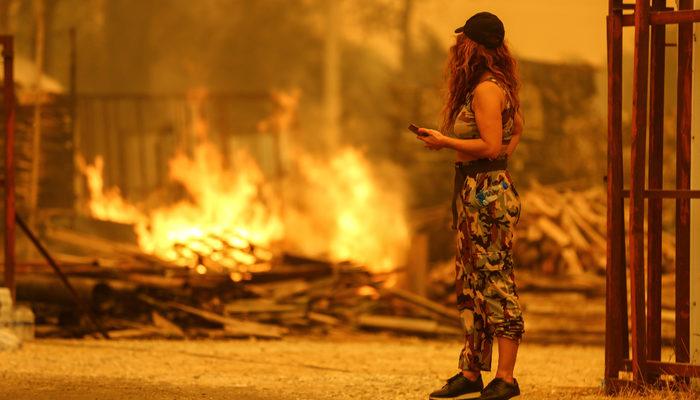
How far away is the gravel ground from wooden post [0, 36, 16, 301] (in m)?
0.82

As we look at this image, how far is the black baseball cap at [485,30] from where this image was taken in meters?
6.25

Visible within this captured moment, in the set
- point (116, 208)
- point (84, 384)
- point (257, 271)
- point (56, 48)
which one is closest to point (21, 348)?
point (84, 384)

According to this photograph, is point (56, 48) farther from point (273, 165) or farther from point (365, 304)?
point (365, 304)

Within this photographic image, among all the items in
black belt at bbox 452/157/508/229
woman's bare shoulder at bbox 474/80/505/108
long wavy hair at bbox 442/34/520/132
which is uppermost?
long wavy hair at bbox 442/34/520/132

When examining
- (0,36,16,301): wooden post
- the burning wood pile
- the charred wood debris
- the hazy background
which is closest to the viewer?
(0,36,16,301): wooden post

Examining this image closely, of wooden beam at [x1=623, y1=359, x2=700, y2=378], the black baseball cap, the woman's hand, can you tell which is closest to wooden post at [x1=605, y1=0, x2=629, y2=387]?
wooden beam at [x1=623, y1=359, x2=700, y2=378]

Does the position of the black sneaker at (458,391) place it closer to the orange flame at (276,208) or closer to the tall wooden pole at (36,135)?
the orange flame at (276,208)

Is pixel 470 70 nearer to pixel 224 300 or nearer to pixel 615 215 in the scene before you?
pixel 615 215

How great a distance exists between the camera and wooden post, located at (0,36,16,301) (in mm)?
10336

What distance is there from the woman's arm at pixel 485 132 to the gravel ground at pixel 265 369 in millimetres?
1953

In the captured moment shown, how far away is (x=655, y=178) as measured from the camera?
764cm

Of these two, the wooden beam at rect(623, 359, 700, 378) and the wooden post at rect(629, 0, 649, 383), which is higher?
the wooden post at rect(629, 0, 649, 383)

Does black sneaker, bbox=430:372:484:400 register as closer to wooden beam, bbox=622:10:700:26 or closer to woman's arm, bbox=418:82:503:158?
woman's arm, bbox=418:82:503:158

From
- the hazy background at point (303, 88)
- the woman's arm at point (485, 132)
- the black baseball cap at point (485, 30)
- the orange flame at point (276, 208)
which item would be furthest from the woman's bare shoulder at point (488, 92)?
the orange flame at point (276, 208)
